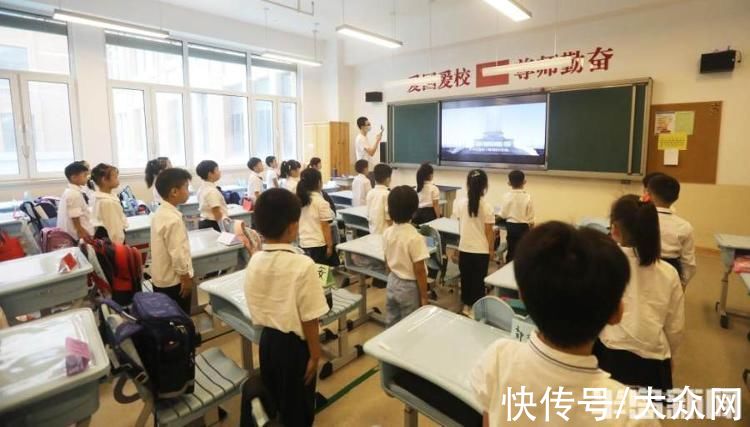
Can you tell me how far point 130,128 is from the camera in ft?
21.3

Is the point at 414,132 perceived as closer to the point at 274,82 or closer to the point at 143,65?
the point at 274,82

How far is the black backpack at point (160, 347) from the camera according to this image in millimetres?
1416

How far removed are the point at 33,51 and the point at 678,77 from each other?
8501 mm

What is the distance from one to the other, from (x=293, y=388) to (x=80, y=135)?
20.5ft

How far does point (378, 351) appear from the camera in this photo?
57.5 inches

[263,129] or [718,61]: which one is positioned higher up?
[718,61]

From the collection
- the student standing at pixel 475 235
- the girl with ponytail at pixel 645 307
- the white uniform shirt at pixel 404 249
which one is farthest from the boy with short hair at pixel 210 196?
the girl with ponytail at pixel 645 307

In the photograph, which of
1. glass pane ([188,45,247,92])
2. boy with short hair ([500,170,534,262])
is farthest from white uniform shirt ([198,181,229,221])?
glass pane ([188,45,247,92])

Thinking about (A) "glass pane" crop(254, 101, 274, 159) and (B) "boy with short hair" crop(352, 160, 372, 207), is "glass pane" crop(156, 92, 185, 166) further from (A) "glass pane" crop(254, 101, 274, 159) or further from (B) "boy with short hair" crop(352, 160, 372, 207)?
(B) "boy with short hair" crop(352, 160, 372, 207)

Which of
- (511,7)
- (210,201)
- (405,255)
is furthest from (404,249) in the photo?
(511,7)

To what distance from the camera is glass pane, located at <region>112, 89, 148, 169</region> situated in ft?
20.7

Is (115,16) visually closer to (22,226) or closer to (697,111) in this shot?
(22,226)

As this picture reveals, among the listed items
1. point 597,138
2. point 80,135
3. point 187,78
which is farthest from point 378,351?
point 187,78

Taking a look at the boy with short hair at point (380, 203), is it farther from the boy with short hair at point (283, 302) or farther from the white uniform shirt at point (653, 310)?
the white uniform shirt at point (653, 310)
